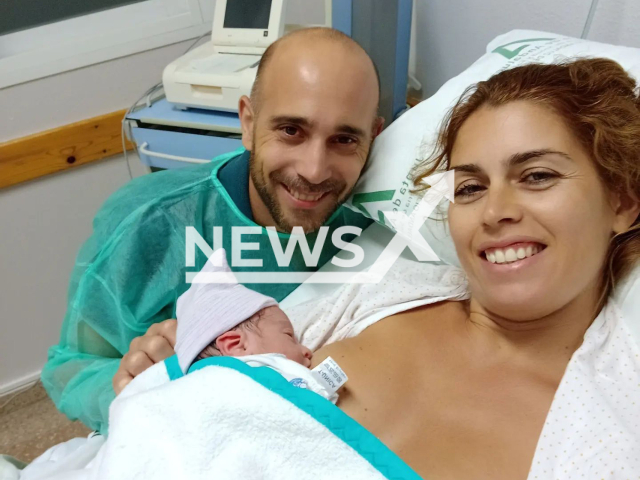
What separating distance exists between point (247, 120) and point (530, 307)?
32.6 inches

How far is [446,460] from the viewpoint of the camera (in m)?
0.81

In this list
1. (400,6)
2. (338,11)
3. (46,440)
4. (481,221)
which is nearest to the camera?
(481,221)

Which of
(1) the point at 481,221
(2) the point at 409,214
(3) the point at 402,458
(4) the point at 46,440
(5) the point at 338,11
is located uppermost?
(5) the point at 338,11

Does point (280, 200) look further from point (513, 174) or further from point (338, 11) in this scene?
point (338, 11)

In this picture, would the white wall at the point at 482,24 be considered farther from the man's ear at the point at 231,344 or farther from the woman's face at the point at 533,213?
the man's ear at the point at 231,344

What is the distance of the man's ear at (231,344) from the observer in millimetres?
879

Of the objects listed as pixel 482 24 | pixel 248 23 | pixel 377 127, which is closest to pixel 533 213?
pixel 377 127

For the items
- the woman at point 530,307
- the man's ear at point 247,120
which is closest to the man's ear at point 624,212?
the woman at point 530,307

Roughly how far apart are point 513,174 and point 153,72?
1560 millimetres

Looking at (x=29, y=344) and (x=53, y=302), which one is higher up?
(x=53, y=302)

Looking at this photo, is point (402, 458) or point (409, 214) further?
point (409, 214)

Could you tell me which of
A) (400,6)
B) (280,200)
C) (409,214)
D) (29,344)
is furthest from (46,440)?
(400,6)

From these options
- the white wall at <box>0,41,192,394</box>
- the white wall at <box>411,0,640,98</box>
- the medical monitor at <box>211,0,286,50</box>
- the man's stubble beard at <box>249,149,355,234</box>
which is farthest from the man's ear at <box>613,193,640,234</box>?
the white wall at <box>0,41,192,394</box>

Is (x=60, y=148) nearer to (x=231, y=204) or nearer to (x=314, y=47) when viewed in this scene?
(x=231, y=204)
